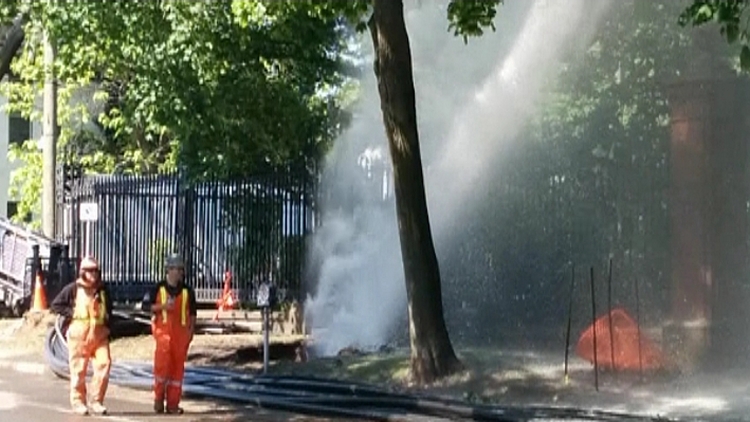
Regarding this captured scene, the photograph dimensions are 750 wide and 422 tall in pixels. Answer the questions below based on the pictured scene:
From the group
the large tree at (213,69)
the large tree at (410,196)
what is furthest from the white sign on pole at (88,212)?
the large tree at (410,196)

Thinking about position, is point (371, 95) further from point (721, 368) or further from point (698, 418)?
point (698, 418)

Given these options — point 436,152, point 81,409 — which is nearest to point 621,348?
point 81,409

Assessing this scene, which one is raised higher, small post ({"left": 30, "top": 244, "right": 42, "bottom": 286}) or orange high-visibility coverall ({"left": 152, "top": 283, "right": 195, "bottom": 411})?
small post ({"left": 30, "top": 244, "right": 42, "bottom": 286})

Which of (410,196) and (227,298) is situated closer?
(410,196)

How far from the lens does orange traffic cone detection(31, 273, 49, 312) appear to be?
20984 millimetres

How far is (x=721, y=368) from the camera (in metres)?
14.0

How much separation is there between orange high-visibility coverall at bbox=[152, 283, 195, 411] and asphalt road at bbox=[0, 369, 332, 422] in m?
0.26

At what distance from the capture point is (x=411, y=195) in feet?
43.5

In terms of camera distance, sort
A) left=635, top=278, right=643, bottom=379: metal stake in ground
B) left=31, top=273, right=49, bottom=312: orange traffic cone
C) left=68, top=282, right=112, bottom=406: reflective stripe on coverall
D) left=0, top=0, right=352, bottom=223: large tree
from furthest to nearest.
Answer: left=31, top=273, right=49, bottom=312: orange traffic cone → left=0, top=0, right=352, bottom=223: large tree → left=635, top=278, right=643, bottom=379: metal stake in ground → left=68, top=282, right=112, bottom=406: reflective stripe on coverall

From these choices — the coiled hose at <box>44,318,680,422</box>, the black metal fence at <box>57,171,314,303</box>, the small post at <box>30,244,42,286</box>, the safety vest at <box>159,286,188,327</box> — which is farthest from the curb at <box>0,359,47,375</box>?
the black metal fence at <box>57,171,314,303</box>

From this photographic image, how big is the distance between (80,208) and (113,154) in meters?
8.62

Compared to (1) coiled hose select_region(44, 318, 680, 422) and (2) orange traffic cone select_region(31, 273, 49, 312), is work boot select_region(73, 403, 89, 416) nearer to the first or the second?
(1) coiled hose select_region(44, 318, 680, 422)

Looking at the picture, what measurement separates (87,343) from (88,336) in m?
0.07

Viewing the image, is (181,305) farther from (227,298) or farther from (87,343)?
(227,298)
